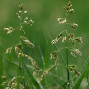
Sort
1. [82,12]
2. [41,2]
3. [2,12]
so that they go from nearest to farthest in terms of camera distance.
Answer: [82,12]
[2,12]
[41,2]

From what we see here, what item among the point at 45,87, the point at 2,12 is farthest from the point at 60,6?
the point at 45,87

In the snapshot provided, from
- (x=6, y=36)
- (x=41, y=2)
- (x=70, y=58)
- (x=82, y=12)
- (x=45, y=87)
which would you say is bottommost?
(x=45, y=87)

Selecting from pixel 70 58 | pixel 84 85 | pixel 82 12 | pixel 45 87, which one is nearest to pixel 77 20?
pixel 82 12

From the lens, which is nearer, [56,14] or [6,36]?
[6,36]

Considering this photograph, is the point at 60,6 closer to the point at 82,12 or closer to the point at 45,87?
the point at 82,12

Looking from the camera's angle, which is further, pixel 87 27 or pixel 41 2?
pixel 41 2

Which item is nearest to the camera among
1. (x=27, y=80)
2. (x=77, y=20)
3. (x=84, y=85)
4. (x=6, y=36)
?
(x=27, y=80)

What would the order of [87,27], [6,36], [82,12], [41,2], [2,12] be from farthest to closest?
[41,2], [2,12], [82,12], [87,27], [6,36]

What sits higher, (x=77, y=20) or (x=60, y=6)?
(x=60, y=6)

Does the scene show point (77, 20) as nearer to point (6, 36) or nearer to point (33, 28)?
point (33, 28)
